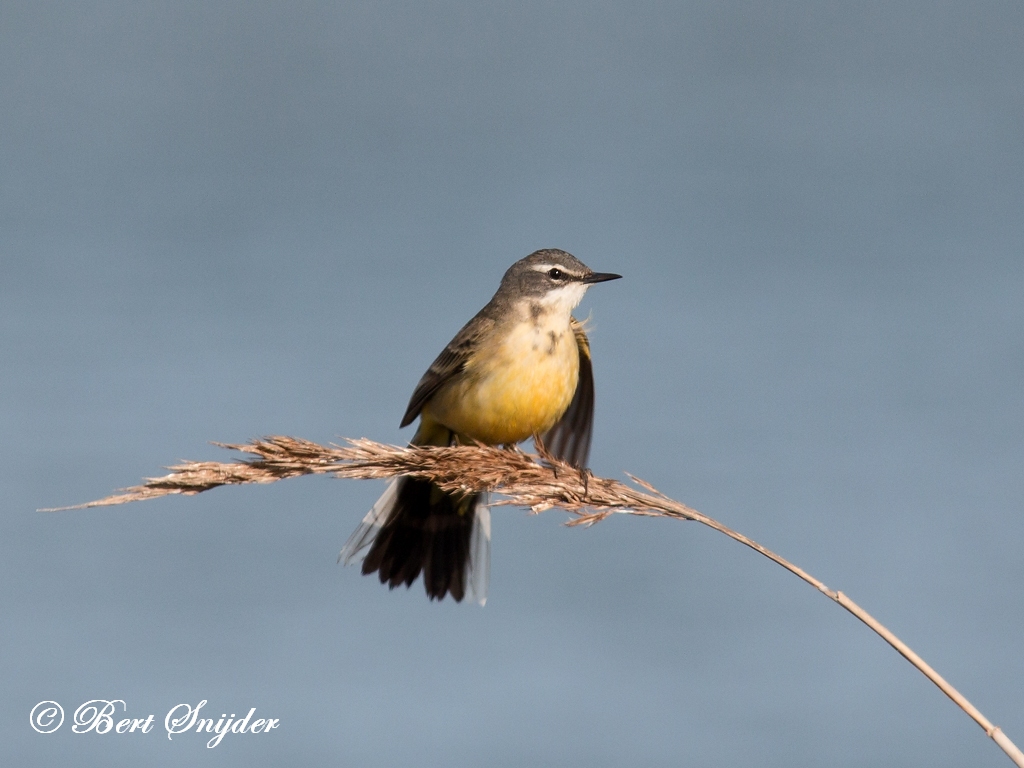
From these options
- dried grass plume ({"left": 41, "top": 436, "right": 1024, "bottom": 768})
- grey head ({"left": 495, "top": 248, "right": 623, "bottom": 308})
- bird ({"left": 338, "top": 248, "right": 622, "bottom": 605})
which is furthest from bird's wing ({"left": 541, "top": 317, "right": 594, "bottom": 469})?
dried grass plume ({"left": 41, "top": 436, "right": 1024, "bottom": 768})

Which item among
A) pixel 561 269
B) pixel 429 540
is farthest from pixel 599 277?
pixel 429 540

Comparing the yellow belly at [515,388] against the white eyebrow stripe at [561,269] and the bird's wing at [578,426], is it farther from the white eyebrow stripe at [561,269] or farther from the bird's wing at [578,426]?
the bird's wing at [578,426]

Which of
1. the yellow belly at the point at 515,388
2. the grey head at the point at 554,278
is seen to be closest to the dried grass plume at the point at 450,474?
the yellow belly at the point at 515,388

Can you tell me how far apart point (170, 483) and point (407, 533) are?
6.80 ft

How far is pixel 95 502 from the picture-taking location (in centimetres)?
229

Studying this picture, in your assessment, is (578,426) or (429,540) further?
(578,426)

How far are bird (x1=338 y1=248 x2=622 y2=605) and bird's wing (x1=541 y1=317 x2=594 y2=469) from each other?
0.19m

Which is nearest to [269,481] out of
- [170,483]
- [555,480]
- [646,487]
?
[170,483]

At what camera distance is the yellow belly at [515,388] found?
4227mm

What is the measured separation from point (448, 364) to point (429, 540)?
813 millimetres

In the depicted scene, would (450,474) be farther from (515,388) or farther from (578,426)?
(578,426)

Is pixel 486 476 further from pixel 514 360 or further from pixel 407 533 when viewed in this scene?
pixel 407 533

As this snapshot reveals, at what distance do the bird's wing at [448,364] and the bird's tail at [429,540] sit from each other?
343 mm

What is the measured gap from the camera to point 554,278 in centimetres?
471
